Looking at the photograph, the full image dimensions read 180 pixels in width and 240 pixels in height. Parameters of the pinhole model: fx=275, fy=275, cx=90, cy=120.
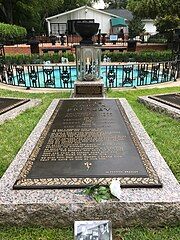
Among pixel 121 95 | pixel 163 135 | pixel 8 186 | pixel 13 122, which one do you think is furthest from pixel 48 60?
pixel 8 186

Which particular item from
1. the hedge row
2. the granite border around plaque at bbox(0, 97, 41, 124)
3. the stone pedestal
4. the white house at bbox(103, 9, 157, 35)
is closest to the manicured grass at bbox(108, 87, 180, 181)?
the stone pedestal

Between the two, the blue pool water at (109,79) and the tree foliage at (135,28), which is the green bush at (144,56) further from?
the tree foliage at (135,28)

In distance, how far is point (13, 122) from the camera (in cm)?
657

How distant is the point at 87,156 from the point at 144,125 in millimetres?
2718

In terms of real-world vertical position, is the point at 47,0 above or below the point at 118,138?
above

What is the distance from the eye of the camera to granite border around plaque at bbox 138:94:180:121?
262 inches

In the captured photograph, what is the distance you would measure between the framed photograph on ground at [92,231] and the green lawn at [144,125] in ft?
2.12

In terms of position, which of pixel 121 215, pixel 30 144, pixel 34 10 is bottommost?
pixel 121 215

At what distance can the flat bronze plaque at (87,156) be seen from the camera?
3.39 m

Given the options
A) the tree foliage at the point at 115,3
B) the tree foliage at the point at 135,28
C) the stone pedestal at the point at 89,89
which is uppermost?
the tree foliage at the point at 115,3

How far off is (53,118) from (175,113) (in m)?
2.93

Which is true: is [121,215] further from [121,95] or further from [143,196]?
[121,95]

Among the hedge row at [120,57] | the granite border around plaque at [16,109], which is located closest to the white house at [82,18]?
the hedge row at [120,57]

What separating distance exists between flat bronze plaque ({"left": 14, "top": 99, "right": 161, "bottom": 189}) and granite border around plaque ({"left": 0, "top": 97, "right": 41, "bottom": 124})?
4.76 feet
